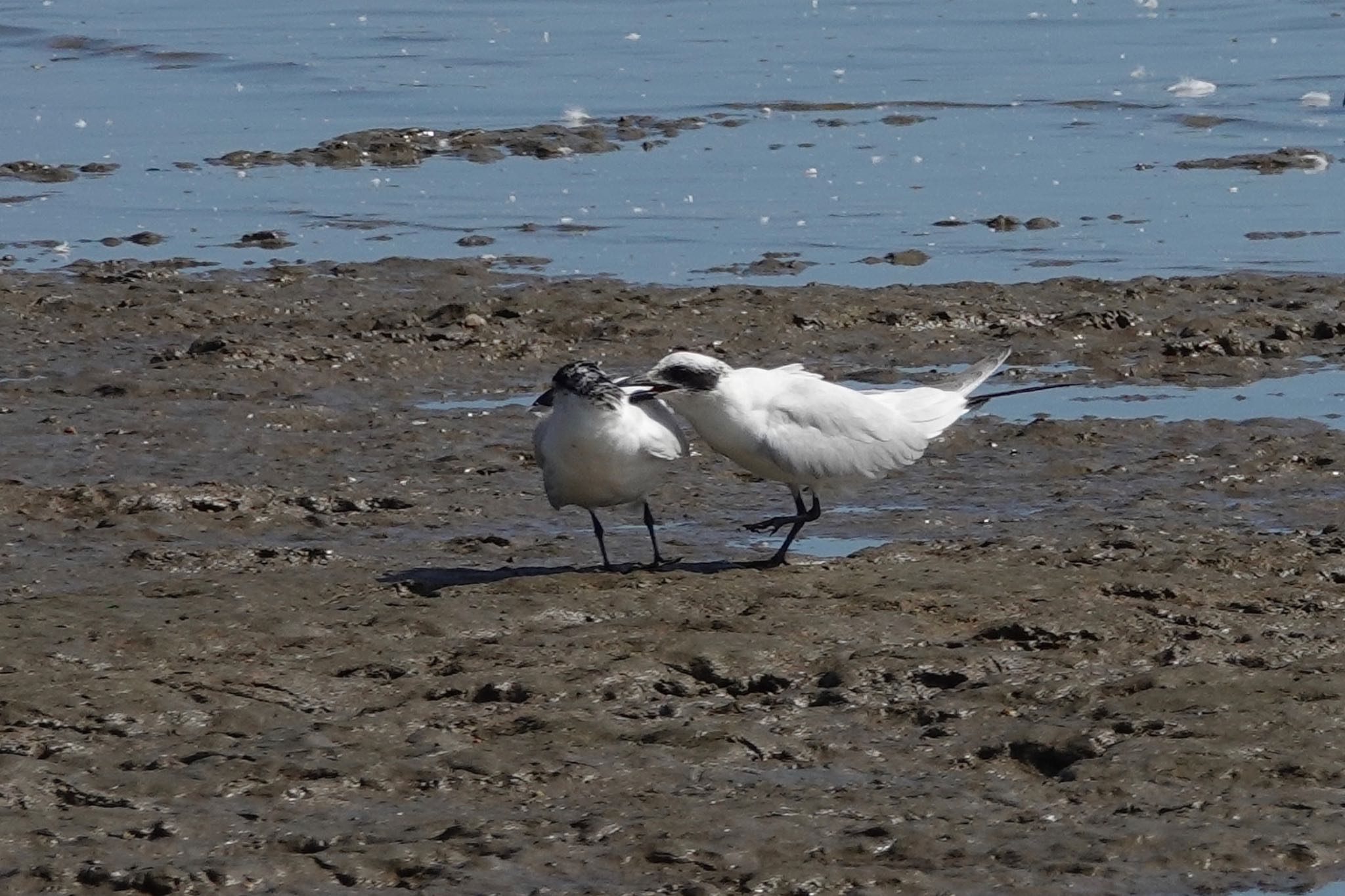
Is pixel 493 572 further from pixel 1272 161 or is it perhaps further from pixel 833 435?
pixel 1272 161

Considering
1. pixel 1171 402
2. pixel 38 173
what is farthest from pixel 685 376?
pixel 38 173

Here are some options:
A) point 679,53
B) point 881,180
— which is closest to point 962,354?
point 881,180

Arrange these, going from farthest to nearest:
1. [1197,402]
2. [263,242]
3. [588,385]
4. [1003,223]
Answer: [1003,223]
[263,242]
[1197,402]
[588,385]

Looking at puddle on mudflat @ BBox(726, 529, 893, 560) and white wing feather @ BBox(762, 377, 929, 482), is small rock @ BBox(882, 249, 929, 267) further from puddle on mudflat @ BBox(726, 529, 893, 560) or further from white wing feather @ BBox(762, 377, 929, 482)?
white wing feather @ BBox(762, 377, 929, 482)

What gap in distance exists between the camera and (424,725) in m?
6.16

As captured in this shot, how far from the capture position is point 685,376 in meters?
7.86

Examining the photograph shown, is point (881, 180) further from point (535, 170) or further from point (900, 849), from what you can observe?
point (900, 849)

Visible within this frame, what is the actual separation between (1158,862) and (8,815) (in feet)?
8.78

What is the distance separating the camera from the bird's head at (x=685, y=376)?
310 inches

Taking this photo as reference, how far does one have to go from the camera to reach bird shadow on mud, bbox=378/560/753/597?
25.0 feet

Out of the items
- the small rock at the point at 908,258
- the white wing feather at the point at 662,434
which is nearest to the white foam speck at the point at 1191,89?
the small rock at the point at 908,258

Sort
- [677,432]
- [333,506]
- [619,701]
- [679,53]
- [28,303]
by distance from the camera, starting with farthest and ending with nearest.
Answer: [679,53], [28,303], [333,506], [677,432], [619,701]

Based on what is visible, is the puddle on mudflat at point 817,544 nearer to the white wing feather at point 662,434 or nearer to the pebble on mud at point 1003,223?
the white wing feather at point 662,434

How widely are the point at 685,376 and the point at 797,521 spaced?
677mm
